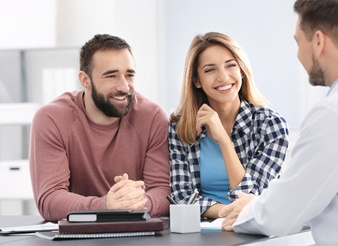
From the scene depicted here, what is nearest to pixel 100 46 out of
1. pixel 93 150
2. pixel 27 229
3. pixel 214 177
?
pixel 93 150

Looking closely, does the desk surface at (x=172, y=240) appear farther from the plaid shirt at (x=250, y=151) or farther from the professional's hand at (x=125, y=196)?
the plaid shirt at (x=250, y=151)

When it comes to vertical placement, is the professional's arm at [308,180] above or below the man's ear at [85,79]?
below

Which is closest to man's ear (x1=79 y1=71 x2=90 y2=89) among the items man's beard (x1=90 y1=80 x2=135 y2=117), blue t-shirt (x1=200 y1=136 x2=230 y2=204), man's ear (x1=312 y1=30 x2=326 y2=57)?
man's beard (x1=90 y1=80 x2=135 y2=117)

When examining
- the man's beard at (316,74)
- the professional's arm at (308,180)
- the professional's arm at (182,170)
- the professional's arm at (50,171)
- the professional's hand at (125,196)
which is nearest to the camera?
the professional's arm at (308,180)

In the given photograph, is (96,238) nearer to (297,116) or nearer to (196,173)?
(196,173)

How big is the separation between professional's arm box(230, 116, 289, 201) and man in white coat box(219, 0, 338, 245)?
0.78 metres

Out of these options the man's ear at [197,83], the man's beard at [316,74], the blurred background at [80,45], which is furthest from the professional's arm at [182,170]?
the blurred background at [80,45]

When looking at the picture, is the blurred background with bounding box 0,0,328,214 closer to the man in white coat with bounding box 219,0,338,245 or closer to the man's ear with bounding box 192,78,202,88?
the man's ear with bounding box 192,78,202,88

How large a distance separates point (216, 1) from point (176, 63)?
539 millimetres

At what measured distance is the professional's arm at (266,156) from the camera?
3008 mm

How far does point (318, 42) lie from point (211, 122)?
1.00 metres

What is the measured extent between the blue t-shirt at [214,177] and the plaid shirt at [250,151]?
0.03 metres

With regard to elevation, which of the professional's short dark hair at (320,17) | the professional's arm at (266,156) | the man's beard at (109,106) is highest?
the professional's short dark hair at (320,17)

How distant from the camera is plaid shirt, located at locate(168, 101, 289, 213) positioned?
119 inches
